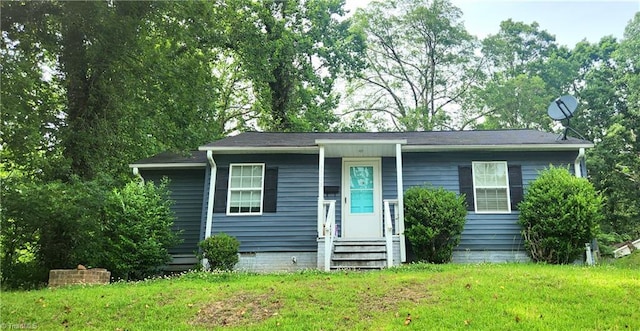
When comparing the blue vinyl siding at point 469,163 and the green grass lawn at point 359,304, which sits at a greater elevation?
the blue vinyl siding at point 469,163

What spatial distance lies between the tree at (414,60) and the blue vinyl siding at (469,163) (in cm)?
1450

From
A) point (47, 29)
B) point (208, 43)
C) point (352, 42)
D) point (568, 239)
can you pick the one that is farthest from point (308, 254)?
point (352, 42)

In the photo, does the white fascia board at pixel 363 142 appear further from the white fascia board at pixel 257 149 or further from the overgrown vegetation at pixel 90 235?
the overgrown vegetation at pixel 90 235

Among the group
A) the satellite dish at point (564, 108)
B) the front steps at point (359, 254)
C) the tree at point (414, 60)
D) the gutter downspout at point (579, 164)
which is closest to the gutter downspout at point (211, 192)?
the front steps at point (359, 254)

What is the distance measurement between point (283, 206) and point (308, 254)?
1239 millimetres

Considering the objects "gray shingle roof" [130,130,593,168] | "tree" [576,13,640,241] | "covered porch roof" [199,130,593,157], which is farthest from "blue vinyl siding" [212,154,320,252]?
"tree" [576,13,640,241]

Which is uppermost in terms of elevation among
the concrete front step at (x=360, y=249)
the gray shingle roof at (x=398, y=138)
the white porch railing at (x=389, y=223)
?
the gray shingle roof at (x=398, y=138)

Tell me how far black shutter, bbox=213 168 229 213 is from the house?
0.08 feet

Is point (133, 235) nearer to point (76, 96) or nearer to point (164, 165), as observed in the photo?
point (164, 165)

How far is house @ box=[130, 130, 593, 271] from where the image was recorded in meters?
10.6

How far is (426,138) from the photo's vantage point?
1223cm

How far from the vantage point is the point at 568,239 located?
9633mm

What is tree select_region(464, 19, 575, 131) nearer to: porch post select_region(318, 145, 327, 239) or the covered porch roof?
the covered porch roof

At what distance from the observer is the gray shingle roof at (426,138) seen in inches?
438
